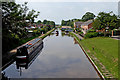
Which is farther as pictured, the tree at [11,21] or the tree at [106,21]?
the tree at [106,21]

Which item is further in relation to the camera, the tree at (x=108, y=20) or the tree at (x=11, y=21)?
the tree at (x=108, y=20)

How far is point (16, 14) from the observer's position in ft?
64.2

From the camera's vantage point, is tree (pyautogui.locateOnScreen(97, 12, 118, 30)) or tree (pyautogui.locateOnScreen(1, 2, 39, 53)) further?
tree (pyautogui.locateOnScreen(97, 12, 118, 30))

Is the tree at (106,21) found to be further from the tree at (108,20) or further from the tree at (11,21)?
the tree at (11,21)

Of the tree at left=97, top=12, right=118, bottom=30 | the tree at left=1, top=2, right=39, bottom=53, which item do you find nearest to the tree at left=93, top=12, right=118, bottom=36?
the tree at left=97, top=12, right=118, bottom=30

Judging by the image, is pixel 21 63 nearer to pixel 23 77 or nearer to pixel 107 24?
pixel 23 77

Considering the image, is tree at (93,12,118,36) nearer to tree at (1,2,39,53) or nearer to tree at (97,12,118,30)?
tree at (97,12,118,30)

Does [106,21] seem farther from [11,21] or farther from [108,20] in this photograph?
[11,21]

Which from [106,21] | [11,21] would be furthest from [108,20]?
[11,21]

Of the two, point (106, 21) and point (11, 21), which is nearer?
point (11, 21)

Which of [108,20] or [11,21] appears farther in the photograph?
[108,20]

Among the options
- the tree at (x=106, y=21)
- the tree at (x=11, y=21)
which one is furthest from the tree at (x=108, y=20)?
the tree at (x=11, y=21)

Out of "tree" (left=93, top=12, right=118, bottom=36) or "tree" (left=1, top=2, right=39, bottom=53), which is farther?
"tree" (left=93, top=12, right=118, bottom=36)

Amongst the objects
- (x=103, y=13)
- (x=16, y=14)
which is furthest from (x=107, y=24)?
(x=16, y=14)
